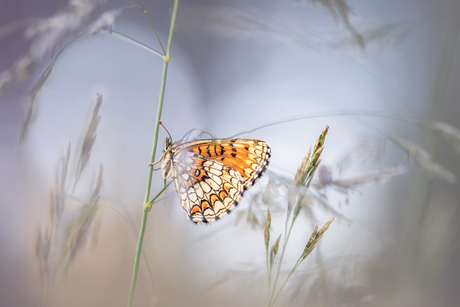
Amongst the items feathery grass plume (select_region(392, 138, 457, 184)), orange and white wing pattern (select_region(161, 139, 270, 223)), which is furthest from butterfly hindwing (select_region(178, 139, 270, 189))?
feathery grass plume (select_region(392, 138, 457, 184))

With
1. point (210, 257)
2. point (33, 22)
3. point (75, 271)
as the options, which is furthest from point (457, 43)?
point (75, 271)

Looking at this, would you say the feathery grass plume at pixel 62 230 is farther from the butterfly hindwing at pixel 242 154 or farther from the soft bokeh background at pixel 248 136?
the butterfly hindwing at pixel 242 154

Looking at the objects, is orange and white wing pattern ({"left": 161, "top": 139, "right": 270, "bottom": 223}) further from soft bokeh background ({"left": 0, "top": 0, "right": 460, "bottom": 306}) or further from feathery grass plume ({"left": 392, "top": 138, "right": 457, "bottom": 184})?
feathery grass plume ({"left": 392, "top": 138, "right": 457, "bottom": 184})

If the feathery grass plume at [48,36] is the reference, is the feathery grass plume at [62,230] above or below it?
below

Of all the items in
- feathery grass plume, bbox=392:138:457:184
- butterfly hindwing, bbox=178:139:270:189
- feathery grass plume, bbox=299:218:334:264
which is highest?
feathery grass plume, bbox=392:138:457:184

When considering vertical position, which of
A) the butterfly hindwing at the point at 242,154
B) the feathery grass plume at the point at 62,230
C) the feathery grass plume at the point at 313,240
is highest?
the butterfly hindwing at the point at 242,154

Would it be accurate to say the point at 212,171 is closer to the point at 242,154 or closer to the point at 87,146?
the point at 242,154

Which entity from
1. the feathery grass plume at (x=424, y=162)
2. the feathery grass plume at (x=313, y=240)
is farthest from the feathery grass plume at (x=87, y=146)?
the feathery grass plume at (x=424, y=162)

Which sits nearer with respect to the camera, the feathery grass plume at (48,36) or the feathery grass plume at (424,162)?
the feathery grass plume at (48,36)
